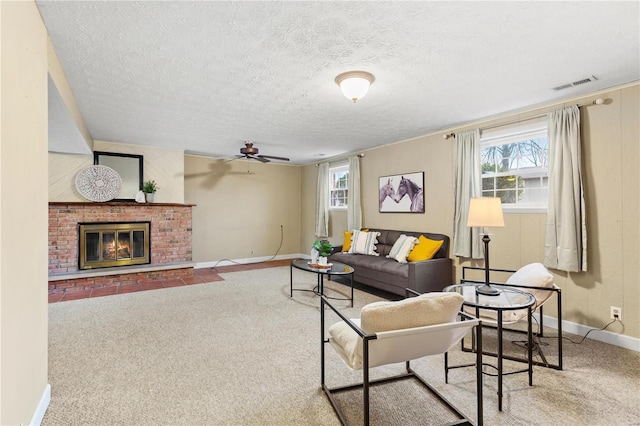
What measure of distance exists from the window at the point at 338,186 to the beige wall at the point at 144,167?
3185mm

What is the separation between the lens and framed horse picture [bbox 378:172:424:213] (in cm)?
509

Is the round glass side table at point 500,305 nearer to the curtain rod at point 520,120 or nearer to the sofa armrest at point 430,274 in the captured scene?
the sofa armrest at point 430,274

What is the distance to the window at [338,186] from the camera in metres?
6.95

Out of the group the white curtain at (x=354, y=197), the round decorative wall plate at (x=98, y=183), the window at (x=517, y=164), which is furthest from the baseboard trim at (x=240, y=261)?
the window at (x=517, y=164)

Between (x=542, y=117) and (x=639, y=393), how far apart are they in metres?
2.72

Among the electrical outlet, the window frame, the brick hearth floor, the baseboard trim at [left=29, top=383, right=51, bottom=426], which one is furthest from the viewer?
the window frame

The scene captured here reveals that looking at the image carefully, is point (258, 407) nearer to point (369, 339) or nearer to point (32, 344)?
point (369, 339)

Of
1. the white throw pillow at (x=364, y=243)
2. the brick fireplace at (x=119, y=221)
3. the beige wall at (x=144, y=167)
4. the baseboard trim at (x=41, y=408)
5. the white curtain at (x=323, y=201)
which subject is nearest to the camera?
the baseboard trim at (x=41, y=408)

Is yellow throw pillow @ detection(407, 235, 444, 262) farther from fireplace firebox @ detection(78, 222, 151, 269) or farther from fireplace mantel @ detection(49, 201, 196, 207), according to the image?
fireplace firebox @ detection(78, 222, 151, 269)

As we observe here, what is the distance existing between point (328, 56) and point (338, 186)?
15.6 feet

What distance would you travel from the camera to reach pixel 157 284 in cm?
Result: 529

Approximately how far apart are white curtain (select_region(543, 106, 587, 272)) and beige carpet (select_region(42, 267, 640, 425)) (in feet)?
2.81

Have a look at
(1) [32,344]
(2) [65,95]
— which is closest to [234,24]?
(2) [65,95]

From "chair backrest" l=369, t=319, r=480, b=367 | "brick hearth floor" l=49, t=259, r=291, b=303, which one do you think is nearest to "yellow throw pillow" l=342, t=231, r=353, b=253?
"brick hearth floor" l=49, t=259, r=291, b=303
